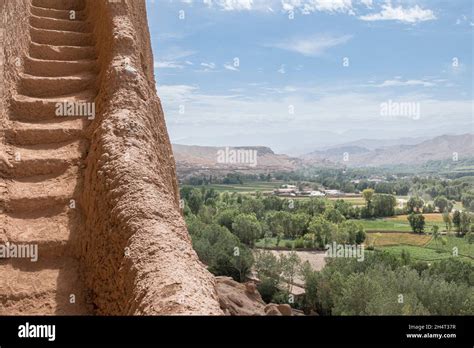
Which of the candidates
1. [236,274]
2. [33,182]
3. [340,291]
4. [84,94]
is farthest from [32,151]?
[236,274]

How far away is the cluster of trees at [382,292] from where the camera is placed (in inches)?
1361

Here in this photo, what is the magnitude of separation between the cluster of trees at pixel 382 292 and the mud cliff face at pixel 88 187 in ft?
89.5

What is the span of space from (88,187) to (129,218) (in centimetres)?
132

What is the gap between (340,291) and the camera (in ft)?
138

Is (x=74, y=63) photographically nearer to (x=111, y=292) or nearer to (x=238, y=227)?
(x=111, y=292)

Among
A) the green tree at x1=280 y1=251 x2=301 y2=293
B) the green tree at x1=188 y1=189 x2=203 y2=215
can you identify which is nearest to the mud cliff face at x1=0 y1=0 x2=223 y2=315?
the green tree at x1=280 y1=251 x2=301 y2=293

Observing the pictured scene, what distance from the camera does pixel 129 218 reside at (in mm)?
5191

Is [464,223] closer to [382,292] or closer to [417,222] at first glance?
[417,222]

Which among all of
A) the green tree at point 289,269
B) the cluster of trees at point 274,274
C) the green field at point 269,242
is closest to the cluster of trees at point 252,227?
the green field at point 269,242

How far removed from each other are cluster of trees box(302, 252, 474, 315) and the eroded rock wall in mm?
27364

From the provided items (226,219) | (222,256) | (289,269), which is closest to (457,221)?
(226,219)

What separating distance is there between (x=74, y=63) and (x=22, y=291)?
4.47m

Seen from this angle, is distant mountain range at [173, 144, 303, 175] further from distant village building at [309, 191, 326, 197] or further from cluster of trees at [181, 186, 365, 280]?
cluster of trees at [181, 186, 365, 280]

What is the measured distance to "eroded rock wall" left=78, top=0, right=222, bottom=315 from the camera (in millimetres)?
4125
